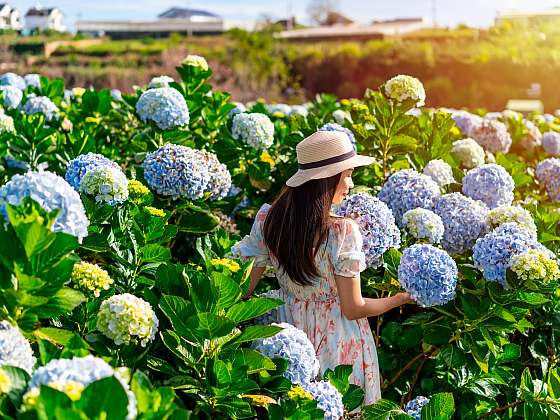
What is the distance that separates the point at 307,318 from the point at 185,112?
1.09 meters

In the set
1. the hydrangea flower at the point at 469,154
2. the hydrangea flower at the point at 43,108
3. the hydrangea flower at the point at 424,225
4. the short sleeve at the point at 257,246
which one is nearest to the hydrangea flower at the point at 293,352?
the short sleeve at the point at 257,246

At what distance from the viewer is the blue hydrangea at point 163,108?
10.7 feet

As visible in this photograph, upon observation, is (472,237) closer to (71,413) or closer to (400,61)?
(71,413)

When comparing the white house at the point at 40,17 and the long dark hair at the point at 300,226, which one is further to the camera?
the white house at the point at 40,17

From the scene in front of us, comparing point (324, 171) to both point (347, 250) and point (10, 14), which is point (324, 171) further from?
point (10, 14)

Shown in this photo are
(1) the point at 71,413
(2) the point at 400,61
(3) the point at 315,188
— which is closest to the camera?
(1) the point at 71,413

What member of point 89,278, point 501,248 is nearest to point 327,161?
point 501,248

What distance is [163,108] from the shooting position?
3.28 meters

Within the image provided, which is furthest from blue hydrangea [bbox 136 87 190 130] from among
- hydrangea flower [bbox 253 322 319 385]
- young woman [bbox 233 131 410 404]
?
hydrangea flower [bbox 253 322 319 385]

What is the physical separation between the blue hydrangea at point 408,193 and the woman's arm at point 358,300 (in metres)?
0.47

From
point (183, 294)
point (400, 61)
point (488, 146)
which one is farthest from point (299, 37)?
point (183, 294)

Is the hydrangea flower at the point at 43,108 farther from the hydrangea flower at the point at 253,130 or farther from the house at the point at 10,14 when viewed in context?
the house at the point at 10,14

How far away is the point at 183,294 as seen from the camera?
6.54 ft

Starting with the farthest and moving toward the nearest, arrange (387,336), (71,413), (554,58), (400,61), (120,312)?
1. (400,61)
2. (554,58)
3. (387,336)
4. (120,312)
5. (71,413)
